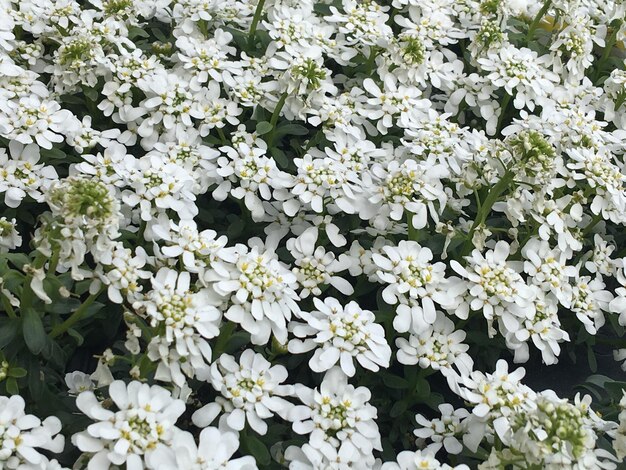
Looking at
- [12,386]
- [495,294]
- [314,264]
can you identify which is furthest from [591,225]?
[12,386]

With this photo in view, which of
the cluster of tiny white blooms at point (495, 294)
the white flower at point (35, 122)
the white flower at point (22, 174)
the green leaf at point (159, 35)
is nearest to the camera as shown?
the cluster of tiny white blooms at point (495, 294)

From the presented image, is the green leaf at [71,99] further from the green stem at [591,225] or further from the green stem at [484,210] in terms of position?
the green stem at [591,225]

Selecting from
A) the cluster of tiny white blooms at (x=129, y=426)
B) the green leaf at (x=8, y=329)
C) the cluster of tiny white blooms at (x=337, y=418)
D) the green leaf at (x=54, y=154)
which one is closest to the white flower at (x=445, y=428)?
the cluster of tiny white blooms at (x=337, y=418)

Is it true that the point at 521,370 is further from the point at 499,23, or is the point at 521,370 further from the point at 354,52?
the point at 499,23

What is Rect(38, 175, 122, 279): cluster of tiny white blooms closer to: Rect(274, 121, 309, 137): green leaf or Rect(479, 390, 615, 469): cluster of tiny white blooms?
Rect(274, 121, 309, 137): green leaf

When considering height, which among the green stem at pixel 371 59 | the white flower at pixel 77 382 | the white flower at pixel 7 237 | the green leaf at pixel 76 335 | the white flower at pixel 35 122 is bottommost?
the white flower at pixel 77 382

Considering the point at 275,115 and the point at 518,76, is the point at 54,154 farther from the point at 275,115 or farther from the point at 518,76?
the point at 518,76

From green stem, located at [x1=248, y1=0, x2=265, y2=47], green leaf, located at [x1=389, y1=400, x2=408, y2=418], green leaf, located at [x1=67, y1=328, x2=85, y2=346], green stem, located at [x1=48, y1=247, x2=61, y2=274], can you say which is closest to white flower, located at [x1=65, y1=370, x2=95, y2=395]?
green leaf, located at [x1=67, y1=328, x2=85, y2=346]

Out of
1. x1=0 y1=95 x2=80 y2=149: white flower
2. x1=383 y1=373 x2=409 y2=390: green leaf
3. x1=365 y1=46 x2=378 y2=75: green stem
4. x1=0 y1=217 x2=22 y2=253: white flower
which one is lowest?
x1=0 y1=217 x2=22 y2=253: white flower
